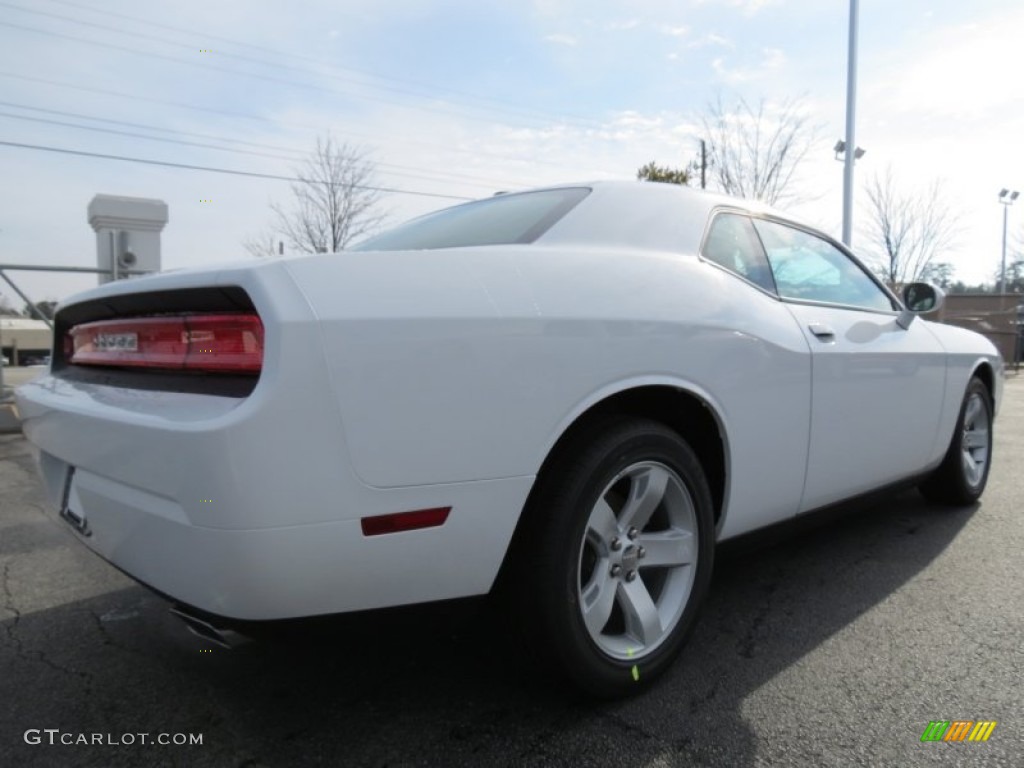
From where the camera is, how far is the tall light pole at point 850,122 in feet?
49.1

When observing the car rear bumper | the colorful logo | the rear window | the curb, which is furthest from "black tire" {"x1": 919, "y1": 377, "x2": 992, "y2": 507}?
the curb

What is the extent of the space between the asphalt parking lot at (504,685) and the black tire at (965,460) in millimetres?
1007

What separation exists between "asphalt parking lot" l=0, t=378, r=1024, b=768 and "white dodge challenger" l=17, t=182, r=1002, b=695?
17 cm

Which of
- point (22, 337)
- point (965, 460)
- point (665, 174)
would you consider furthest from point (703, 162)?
point (22, 337)

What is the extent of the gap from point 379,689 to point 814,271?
2.36 meters

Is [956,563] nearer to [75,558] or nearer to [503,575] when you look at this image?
[503,575]

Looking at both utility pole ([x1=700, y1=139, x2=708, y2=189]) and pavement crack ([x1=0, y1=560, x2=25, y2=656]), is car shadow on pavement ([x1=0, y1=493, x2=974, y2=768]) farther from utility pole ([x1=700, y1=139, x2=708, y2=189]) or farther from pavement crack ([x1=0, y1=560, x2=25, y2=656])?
utility pole ([x1=700, y1=139, x2=708, y2=189])

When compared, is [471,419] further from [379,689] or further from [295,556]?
[379,689]

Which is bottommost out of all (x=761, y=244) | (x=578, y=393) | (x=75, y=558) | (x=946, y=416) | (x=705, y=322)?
(x=75, y=558)

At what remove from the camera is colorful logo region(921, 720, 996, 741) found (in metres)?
1.84

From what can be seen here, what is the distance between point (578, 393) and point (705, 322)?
0.58 meters

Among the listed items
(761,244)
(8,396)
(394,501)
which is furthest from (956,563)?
(8,396)

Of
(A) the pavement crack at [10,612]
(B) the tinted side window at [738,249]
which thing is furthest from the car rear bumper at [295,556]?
(B) the tinted side window at [738,249]

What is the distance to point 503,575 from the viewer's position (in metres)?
1.83
